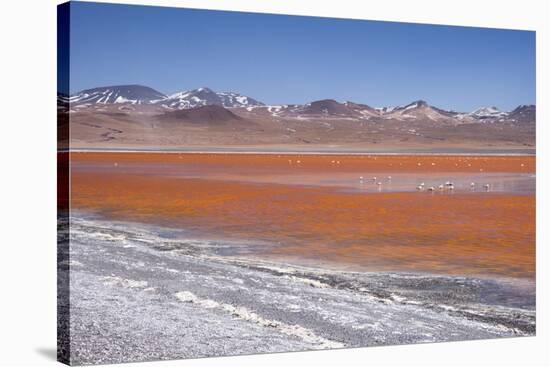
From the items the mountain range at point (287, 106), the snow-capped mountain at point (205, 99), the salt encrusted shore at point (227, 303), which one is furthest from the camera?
the snow-capped mountain at point (205, 99)

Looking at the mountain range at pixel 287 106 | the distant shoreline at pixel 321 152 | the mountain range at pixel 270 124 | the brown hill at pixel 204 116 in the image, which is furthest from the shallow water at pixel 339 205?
the mountain range at pixel 287 106

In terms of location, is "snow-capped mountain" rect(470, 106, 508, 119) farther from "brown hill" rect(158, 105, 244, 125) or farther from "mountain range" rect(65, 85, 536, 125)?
"brown hill" rect(158, 105, 244, 125)

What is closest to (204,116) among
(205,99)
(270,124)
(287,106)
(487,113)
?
(205,99)

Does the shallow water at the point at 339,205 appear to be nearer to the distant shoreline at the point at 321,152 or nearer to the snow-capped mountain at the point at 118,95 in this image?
the distant shoreline at the point at 321,152

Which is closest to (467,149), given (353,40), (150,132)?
(353,40)

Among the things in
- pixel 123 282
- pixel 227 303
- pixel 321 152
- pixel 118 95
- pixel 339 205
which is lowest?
pixel 227 303

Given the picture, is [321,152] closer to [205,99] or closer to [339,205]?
[339,205]
